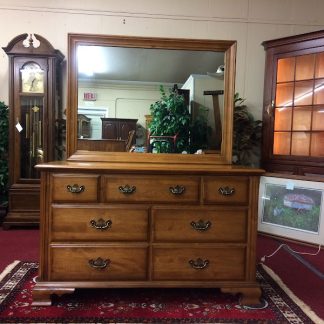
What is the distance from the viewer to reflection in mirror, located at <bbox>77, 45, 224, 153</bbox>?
204 cm

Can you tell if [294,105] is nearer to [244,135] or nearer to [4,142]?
[244,135]

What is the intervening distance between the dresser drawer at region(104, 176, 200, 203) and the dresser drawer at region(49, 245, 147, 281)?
291mm

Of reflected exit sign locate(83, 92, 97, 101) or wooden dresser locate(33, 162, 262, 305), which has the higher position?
reflected exit sign locate(83, 92, 97, 101)

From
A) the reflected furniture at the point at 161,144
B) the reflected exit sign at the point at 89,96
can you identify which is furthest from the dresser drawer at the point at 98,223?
the reflected exit sign at the point at 89,96

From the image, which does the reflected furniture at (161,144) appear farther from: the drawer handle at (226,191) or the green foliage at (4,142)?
the green foliage at (4,142)

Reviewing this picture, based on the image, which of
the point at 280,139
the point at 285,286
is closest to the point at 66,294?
the point at 285,286

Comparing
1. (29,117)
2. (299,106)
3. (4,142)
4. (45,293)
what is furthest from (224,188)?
(4,142)

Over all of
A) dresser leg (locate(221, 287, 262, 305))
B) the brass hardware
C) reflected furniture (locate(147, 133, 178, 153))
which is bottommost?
dresser leg (locate(221, 287, 262, 305))

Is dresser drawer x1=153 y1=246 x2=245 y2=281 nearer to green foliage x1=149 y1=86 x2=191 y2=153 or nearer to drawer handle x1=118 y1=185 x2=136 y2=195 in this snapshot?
drawer handle x1=118 y1=185 x2=136 y2=195

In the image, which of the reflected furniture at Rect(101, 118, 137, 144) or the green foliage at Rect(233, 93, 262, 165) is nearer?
the reflected furniture at Rect(101, 118, 137, 144)

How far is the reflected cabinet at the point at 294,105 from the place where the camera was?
3006 mm

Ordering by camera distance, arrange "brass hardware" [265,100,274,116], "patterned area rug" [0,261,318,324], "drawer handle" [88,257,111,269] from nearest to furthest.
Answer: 1. "patterned area rug" [0,261,318,324]
2. "drawer handle" [88,257,111,269]
3. "brass hardware" [265,100,274,116]

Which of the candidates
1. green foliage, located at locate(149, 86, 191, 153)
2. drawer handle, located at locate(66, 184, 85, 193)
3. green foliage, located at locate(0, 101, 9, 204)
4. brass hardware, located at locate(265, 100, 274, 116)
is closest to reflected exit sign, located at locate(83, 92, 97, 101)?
green foliage, located at locate(149, 86, 191, 153)

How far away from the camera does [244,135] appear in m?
3.34
